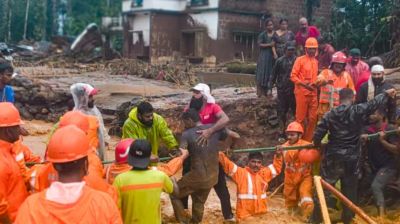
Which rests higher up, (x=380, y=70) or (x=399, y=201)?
(x=380, y=70)

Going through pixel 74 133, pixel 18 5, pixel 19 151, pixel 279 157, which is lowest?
pixel 279 157

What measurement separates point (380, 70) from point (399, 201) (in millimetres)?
1802

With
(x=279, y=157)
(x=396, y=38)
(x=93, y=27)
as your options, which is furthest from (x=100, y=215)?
(x=93, y=27)

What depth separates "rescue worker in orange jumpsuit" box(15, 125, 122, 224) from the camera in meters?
2.67

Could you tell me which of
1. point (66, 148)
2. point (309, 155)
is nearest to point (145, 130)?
point (309, 155)

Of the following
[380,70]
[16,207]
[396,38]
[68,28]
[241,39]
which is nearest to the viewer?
[16,207]

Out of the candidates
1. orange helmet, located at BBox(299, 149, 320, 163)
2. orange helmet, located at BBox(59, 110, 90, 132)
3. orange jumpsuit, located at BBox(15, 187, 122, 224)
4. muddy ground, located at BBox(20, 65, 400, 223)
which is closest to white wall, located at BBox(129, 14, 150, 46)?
muddy ground, located at BBox(20, 65, 400, 223)

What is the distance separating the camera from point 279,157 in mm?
6527

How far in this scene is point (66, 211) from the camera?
8.75ft

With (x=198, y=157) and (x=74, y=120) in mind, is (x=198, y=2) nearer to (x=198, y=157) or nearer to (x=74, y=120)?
(x=198, y=157)

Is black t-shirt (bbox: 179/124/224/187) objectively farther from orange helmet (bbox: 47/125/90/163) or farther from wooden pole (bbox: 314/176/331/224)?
orange helmet (bbox: 47/125/90/163)

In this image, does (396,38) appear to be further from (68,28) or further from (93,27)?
(68,28)

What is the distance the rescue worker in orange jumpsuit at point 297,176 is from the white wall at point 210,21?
20.3 meters

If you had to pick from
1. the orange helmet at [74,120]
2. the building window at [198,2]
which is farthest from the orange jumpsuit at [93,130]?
the building window at [198,2]
